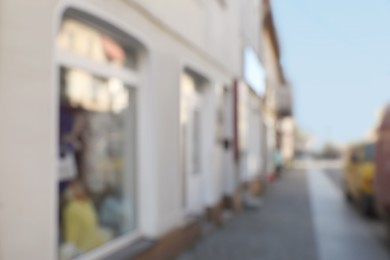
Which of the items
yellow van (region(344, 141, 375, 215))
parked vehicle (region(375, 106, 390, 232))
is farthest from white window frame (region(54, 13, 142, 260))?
yellow van (region(344, 141, 375, 215))

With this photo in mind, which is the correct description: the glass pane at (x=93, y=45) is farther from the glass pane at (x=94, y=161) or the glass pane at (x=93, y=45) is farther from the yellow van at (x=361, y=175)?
the yellow van at (x=361, y=175)

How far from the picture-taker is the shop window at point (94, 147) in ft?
14.2

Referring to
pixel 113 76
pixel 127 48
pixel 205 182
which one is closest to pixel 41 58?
pixel 113 76

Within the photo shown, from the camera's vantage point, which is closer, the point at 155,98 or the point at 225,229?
the point at 155,98

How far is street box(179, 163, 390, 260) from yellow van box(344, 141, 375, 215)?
0.33m

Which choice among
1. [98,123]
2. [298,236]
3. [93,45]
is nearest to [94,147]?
[98,123]

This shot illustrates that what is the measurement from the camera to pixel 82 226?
15.0 feet

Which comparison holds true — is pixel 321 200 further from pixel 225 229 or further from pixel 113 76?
pixel 113 76

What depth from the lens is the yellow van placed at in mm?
9703

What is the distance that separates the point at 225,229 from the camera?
8.27m

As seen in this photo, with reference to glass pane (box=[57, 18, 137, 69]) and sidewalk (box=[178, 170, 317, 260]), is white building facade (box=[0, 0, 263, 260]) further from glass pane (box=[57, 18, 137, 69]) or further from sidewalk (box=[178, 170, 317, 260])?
sidewalk (box=[178, 170, 317, 260])

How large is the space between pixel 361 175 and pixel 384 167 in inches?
121

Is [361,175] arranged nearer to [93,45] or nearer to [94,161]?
[94,161]

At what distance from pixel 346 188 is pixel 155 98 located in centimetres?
860
